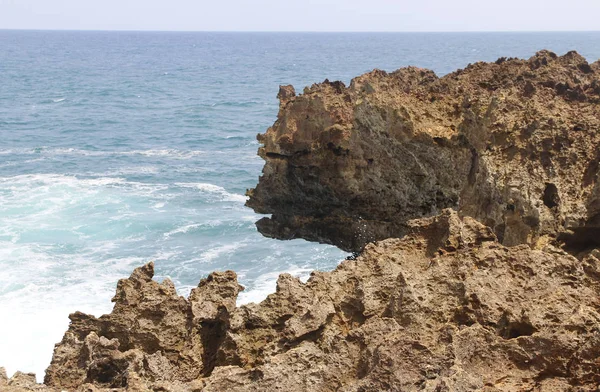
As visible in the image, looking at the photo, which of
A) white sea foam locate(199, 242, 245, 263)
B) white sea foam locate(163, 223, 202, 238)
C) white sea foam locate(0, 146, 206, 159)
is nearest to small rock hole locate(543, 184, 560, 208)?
white sea foam locate(199, 242, 245, 263)

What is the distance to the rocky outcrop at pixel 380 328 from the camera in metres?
6.52

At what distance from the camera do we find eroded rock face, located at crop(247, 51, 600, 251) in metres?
11.7

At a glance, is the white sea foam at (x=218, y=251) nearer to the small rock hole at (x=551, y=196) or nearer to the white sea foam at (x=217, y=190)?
the white sea foam at (x=217, y=190)

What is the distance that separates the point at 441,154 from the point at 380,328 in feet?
30.8

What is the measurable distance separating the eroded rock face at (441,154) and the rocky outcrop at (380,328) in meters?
2.94

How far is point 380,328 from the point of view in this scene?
707cm

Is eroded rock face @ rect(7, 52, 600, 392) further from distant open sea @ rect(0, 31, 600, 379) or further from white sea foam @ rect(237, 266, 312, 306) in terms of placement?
distant open sea @ rect(0, 31, 600, 379)

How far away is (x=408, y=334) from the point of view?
7.13m

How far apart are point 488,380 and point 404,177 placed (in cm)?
1092

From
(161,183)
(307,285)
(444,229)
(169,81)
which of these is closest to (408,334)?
(307,285)

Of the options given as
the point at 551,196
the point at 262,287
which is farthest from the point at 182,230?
the point at 551,196

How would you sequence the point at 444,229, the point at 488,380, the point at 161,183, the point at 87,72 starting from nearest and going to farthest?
1. the point at 488,380
2. the point at 444,229
3. the point at 161,183
4. the point at 87,72

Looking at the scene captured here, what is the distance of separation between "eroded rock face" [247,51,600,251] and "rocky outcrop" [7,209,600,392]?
9.65 feet

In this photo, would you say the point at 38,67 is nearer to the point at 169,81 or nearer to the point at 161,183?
the point at 169,81
